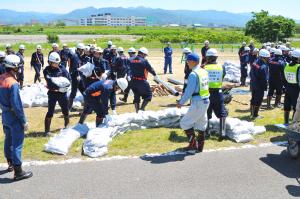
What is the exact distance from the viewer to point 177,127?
1009 centimetres

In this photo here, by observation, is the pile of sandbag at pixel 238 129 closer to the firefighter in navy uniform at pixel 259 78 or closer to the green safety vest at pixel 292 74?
the green safety vest at pixel 292 74

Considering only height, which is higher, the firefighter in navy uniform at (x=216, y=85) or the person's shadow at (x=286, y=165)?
the firefighter in navy uniform at (x=216, y=85)

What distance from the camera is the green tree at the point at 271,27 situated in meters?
42.6

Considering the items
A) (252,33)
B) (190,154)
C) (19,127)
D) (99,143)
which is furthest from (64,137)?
(252,33)

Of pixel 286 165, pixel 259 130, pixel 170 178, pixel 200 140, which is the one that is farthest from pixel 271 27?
pixel 170 178

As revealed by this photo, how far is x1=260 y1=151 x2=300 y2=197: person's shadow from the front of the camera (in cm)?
645

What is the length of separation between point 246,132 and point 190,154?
1.79 m

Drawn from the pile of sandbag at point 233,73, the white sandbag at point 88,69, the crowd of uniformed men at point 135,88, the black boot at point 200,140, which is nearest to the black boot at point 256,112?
the crowd of uniformed men at point 135,88

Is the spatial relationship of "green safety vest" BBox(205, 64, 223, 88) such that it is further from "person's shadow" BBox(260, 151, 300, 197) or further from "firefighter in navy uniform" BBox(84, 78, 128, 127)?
"firefighter in navy uniform" BBox(84, 78, 128, 127)

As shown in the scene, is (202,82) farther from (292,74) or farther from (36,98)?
(36,98)

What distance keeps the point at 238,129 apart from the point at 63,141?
12.4ft

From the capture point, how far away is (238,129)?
29.7 feet

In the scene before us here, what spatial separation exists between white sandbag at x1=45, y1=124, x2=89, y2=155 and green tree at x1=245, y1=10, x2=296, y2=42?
3717 cm

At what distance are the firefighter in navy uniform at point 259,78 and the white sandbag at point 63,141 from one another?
16.4 feet
